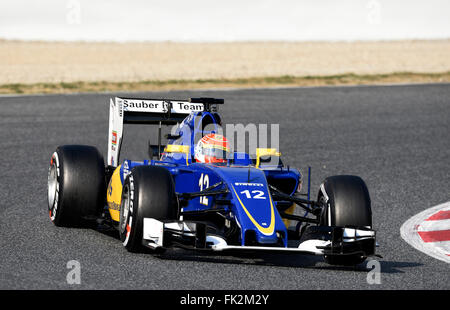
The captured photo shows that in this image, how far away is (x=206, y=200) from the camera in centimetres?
923

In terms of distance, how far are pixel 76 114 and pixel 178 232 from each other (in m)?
13.7

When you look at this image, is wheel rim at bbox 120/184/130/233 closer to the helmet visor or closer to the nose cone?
the nose cone

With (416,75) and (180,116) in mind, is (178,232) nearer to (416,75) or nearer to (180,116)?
(180,116)

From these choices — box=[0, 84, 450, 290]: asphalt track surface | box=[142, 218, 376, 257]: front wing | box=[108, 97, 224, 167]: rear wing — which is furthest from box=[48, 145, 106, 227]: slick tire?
box=[142, 218, 376, 257]: front wing

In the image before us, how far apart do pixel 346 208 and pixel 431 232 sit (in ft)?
7.71

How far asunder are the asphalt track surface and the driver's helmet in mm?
1230

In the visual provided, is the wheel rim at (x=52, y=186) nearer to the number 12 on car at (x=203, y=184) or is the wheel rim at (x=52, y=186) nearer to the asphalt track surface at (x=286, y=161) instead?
the asphalt track surface at (x=286, y=161)

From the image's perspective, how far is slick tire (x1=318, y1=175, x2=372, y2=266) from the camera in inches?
342

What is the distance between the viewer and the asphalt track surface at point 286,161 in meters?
7.82

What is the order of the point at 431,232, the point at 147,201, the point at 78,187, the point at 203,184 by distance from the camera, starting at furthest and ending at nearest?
the point at 431,232
the point at 78,187
the point at 203,184
the point at 147,201

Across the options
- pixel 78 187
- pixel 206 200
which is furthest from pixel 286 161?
pixel 206 200

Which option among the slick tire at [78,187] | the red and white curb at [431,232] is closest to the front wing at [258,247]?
the red and white curb at [431,232]

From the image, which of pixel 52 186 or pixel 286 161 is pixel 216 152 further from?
pixel 286 161
